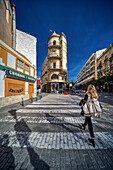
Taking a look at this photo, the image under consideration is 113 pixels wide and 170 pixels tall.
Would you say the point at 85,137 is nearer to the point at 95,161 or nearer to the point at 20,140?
the point at 95,161

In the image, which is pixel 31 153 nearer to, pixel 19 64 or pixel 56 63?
pixel 19 64

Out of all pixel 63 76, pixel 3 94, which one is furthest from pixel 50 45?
pixel 3 94

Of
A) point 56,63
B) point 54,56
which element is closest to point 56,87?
point 56,63

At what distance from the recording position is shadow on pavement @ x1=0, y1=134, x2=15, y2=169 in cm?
166

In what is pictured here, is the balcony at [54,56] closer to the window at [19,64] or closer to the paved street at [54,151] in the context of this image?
the window at [19,64]

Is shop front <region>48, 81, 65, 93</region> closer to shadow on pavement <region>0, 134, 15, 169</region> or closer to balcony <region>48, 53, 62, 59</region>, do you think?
balcony <region>48, 53, 62, 59</region>

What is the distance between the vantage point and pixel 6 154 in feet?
6.39

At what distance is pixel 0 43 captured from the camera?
24.6ft

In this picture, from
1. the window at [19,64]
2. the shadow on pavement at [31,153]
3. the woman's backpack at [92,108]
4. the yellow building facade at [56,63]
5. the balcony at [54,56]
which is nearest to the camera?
the shadow on pavement at [31,153]

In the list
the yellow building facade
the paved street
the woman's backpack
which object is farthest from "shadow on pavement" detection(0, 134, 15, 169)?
the yellow building facade

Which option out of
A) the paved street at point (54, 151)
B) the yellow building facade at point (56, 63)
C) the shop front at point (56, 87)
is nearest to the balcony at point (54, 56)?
the yellow building facade at point (56, 63)

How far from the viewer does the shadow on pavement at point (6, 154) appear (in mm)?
1659

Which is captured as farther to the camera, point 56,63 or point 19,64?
point 56,63

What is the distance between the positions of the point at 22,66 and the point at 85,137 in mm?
12724
